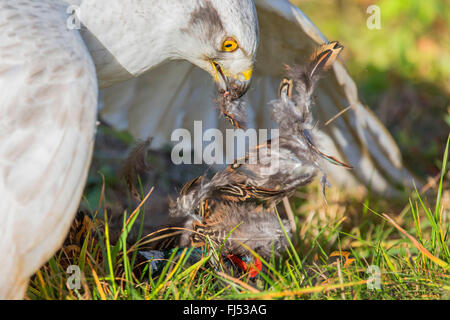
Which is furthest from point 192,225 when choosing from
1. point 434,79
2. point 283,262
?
point 434,79

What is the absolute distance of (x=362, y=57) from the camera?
5.18m

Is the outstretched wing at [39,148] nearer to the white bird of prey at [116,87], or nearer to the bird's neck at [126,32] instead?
the white bird of prey at [116,87]

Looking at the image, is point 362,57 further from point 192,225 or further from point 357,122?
point 192,225

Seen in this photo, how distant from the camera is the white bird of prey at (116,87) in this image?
158cm

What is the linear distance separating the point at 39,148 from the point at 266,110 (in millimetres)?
1893

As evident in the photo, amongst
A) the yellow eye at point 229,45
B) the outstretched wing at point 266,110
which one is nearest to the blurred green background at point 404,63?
the outstretched wing at point 266,110

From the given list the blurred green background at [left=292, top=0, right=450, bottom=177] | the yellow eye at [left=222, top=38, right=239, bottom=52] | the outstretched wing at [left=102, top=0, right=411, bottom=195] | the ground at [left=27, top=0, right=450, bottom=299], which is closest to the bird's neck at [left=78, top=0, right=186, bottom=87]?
the yellow eye at [left=222, top=38, right=239, bottom=52]

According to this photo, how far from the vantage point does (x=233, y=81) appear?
7.93ft

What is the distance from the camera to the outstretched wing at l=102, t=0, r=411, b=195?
9.78 feet

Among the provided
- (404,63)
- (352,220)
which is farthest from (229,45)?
(404,63)

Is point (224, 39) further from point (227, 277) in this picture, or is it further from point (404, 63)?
point (404, 63)

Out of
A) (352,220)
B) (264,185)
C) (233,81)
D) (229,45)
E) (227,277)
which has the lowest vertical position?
(352,220)

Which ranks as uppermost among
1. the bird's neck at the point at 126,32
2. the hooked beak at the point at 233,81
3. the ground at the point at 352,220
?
the bird's neck at the point at 126,32

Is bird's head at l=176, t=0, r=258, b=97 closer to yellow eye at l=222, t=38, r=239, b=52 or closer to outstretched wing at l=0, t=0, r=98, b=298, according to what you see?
yellow eye at l=222, t=38, r=239, b=52
